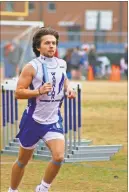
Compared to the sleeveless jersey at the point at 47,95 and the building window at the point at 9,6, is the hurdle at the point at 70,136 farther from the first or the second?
the building window at the point at 9,6

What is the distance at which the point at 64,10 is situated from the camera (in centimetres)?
6506

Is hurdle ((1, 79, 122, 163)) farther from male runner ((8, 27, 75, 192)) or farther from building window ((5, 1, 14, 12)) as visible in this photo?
building window ((5, 1, 14, 12))

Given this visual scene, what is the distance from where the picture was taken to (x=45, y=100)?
8.06 metres

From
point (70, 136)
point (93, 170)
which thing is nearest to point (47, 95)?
point (93, 170)

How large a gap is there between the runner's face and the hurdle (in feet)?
11.9

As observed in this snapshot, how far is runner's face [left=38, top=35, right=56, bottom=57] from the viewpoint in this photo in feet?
26.3

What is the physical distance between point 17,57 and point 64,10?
32.6 metres

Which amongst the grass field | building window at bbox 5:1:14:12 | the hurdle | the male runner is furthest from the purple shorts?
building window at bbox 5:1:14:12

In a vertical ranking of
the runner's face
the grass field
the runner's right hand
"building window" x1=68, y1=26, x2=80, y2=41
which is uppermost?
the runner's face

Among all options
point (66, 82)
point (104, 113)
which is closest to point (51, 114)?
point (66, 82)

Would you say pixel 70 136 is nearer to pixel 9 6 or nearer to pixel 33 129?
pixel 33 129

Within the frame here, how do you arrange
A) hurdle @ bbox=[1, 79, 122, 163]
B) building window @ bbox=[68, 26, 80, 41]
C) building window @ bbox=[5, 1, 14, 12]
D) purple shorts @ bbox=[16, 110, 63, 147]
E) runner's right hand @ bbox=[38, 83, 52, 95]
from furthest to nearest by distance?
building window @ bbox=[68, 26, 80, 41]
building window @ bbox=[5, 1, 14, 12]
hurdle @ bbox=[1, 79, 122, 163]
purple shorts @ bbox=[16, 110, 63, 147]
runner's right hand @ bbox=[38, 83, 52, 95]

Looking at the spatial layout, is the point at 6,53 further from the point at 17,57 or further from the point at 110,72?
the point at 110,72

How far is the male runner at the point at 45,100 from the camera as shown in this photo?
26.3 ft
